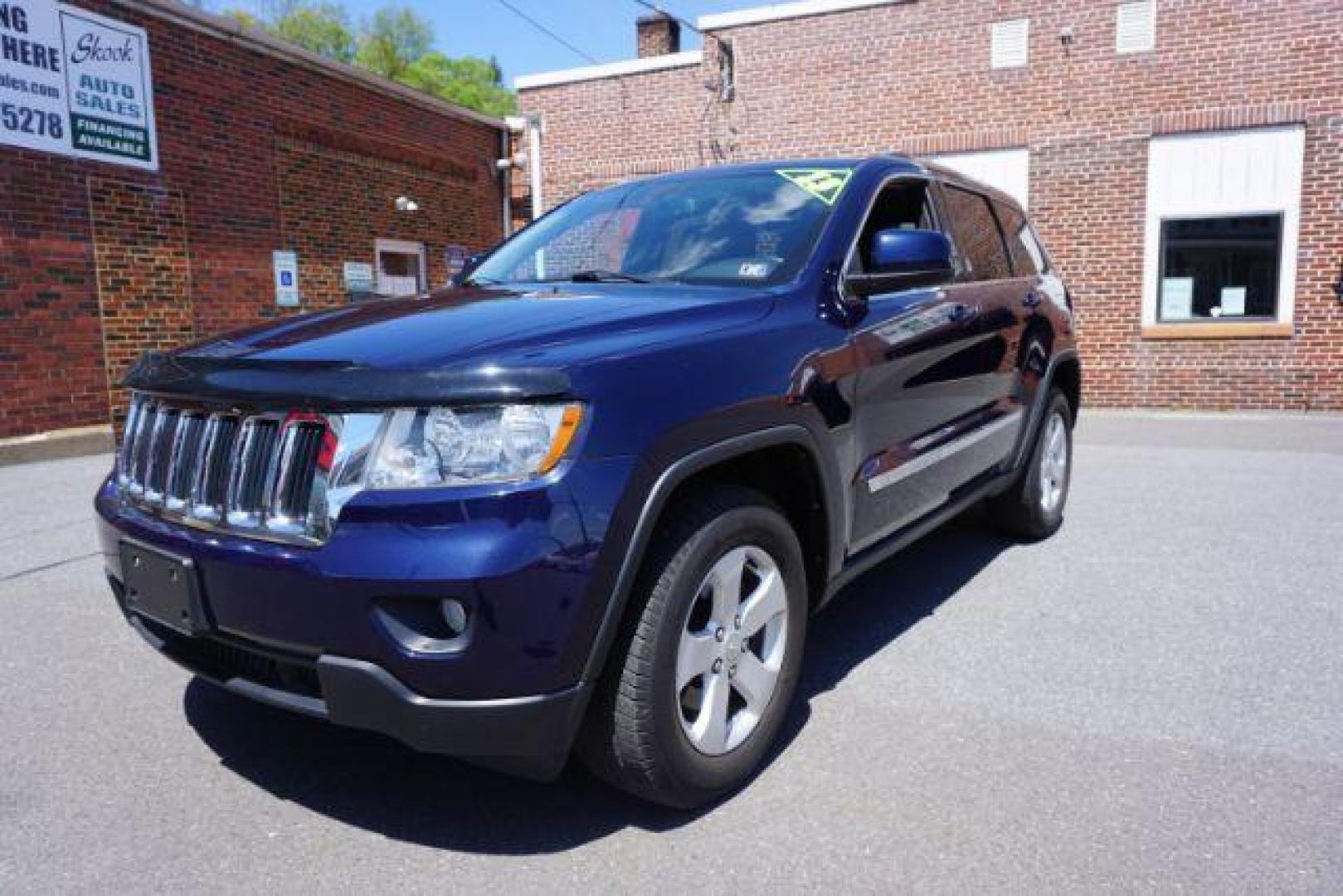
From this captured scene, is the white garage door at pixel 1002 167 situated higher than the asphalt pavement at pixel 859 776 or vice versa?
the white garage door at pixel 1002 167

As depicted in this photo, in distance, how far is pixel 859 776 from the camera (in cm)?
271

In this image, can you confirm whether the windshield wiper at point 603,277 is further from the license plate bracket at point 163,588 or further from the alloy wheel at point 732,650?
the license plate bracket at point 163,588

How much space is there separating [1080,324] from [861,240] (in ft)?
33.4

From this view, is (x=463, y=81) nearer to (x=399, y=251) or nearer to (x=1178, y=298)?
(x=399, y=251)

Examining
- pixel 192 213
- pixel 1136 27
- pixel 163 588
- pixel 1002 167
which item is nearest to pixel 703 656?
pixel 163 588

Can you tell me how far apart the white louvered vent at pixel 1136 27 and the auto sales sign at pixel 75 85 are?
1078cm

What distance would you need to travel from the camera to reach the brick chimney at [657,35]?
15.7 m

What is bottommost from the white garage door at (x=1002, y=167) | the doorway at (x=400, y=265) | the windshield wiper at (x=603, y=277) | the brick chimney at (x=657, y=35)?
the windshield wiper at (x=603, y=277)

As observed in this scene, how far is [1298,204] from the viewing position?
11125 millimetres

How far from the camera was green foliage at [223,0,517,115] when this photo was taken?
4138cm

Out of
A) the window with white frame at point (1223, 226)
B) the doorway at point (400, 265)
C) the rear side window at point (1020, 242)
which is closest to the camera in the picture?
the rear side window at point (1020, 242)

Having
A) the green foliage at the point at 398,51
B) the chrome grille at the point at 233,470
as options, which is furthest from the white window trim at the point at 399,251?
the green foliage at the point at 398,51

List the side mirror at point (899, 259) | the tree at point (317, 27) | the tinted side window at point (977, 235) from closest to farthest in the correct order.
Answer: the side mirror at point (899, 259) < the tinted side window at point (977, 235) < the tree at point (317, 27)

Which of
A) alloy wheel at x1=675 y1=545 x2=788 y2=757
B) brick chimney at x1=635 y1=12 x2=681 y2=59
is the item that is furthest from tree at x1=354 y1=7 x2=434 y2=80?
alloy wheel at x1=675 y1=545 x2=788 y2=757
